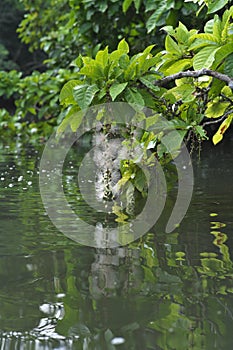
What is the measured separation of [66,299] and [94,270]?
1.16ft

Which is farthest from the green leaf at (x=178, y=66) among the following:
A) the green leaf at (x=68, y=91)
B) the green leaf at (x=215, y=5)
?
the green leaf at (x=68, y=91)

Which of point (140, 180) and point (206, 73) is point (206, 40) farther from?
point (140, 180)

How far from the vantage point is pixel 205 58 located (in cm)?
303

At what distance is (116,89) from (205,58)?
488 mm

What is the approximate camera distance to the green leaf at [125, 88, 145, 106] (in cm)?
318

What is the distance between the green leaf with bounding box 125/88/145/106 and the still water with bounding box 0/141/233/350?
2.20ft

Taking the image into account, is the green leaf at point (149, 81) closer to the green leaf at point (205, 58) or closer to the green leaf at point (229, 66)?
the green leaf at point (205, 58)

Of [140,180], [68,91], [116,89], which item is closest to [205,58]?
[116,89]

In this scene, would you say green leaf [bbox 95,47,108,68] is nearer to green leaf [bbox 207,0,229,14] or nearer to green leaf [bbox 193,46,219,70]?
green leaf [bbox 193,46,219,70]

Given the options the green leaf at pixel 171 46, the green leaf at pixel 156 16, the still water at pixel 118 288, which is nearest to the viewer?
the still water at pixel 118 288

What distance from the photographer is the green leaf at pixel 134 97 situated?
318 cm

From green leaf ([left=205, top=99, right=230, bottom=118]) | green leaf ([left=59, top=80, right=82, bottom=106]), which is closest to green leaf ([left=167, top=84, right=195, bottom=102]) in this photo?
green leaf ([left=205, top=99, right=230, bottom=118])

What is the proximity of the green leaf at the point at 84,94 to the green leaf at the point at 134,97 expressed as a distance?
17 cm

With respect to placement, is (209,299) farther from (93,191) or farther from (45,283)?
(93,191)
